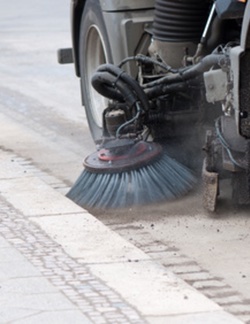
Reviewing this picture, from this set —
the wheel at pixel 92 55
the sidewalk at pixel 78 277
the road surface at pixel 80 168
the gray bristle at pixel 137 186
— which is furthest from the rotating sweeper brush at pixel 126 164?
the wheel at pixel 92 55

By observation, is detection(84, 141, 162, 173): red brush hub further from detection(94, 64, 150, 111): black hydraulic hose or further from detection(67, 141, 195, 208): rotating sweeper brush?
detection(94, 64, 150, 111): black hydraulic hose

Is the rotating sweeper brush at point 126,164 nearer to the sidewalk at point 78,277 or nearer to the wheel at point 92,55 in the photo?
the sidewalk at point 78,277

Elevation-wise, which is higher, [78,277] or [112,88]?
[112,88]

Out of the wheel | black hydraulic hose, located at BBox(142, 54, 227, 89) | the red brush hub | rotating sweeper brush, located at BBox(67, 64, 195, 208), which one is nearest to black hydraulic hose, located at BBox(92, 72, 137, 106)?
rotating sweeper brush, located at BBox(67, 64, 195, 208)

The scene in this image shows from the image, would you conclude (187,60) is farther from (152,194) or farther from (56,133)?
(56,133)

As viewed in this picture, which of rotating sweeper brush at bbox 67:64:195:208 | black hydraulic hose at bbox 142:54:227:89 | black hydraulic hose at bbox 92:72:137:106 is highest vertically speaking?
black hydraulic hose at bbox 142:54:227:89

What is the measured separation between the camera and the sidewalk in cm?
582

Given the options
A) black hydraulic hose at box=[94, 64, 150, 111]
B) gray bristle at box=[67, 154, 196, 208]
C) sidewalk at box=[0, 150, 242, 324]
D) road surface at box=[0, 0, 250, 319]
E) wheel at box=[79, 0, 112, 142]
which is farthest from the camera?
wheel at box=[79, 0, 112, 142]

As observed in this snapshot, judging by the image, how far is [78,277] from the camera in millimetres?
6500

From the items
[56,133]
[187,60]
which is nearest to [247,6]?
[187,60]

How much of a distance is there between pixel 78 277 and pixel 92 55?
4.04m

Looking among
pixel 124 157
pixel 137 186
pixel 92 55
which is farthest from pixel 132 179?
pixel 92 55

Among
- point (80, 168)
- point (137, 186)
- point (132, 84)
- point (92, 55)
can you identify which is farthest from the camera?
point (92, 55)

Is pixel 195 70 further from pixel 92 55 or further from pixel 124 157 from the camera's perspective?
pixel 92 55
